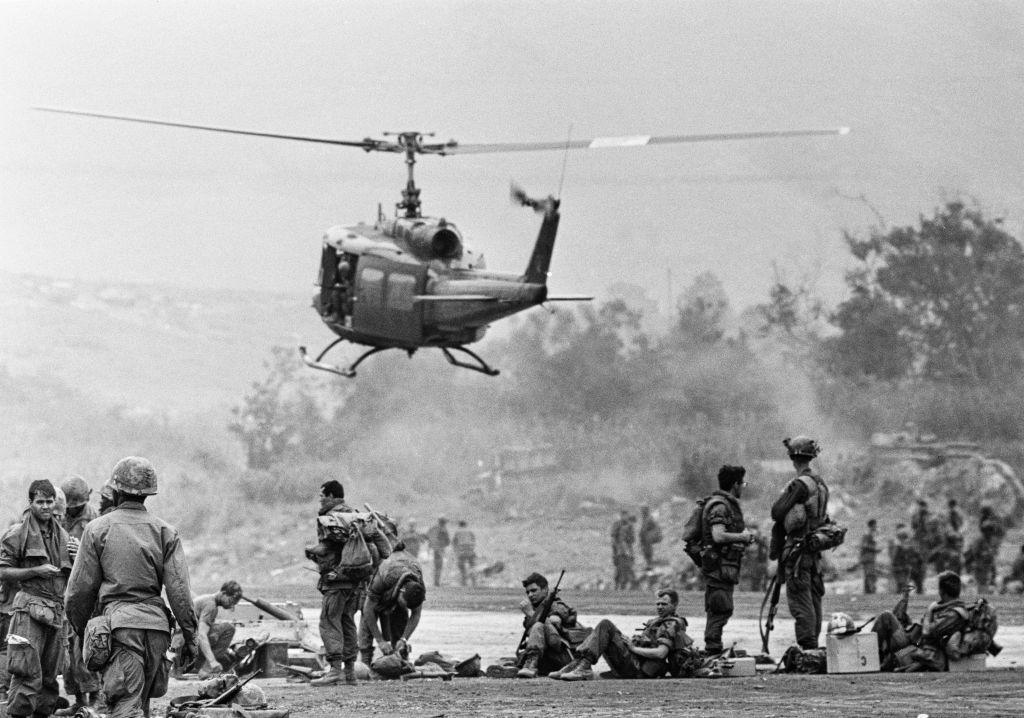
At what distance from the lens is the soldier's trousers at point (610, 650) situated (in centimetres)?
1598

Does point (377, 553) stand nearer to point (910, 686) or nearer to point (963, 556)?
point (910, 686)

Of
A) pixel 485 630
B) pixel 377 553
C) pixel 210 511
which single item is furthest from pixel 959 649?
pixel 210 511

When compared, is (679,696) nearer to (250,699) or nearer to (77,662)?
(250,699)

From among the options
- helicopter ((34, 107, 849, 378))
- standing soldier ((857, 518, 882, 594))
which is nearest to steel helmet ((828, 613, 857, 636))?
helicopter ((34, 107, 849, 378))

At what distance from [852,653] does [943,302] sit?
42.7 metres

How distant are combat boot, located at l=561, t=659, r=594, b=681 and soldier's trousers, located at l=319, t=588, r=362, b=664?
1.81 m

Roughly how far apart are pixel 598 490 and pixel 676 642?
124 feet

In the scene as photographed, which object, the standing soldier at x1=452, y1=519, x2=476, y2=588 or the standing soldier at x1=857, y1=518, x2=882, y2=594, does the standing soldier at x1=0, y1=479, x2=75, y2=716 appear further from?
the standing soldier at x1=452, y1=519, x2=476, y2=588

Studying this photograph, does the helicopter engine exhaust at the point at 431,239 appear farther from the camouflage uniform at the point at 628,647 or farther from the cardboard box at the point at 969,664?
the cardboard box at the point at 969,664

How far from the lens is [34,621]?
498 inches

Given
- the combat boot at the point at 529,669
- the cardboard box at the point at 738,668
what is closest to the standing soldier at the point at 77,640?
the combat boot at the point at 529,669

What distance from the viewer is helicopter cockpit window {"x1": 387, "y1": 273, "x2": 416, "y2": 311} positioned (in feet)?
98.7

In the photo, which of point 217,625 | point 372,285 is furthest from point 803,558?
point 372,285

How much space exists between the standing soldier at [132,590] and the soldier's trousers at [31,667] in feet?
7.09
